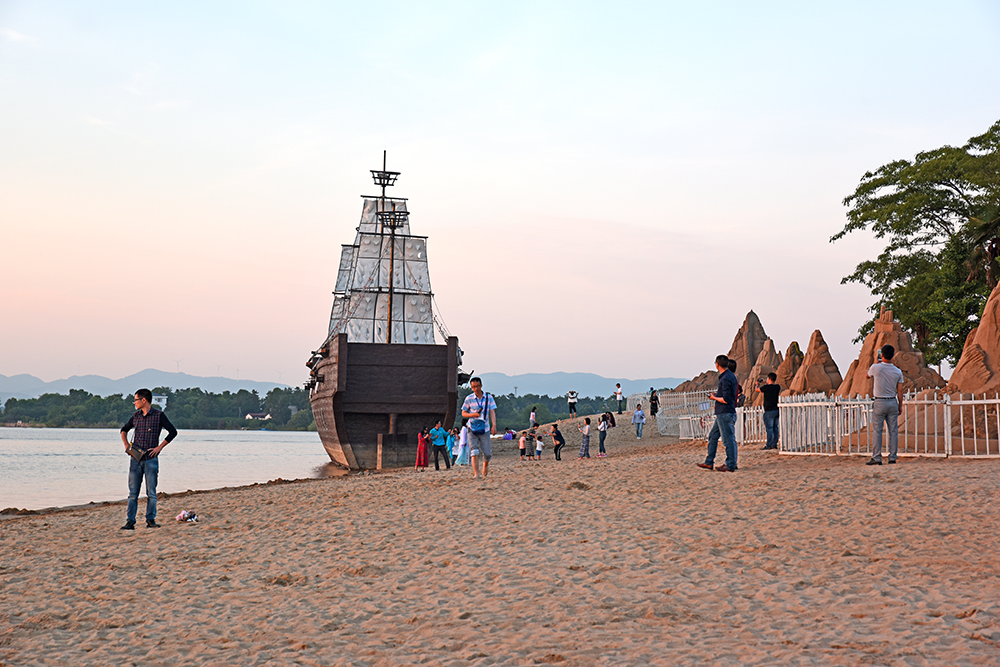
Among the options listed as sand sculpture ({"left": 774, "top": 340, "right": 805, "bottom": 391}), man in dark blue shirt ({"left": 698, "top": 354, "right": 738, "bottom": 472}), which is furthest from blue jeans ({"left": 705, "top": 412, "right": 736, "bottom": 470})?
sand sculpture ({"left": 774, "top": 340, "right": 805, "bottom": 391})

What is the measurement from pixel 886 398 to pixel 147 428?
996 centimetres

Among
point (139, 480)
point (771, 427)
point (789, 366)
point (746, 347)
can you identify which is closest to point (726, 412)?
point (771, 427)

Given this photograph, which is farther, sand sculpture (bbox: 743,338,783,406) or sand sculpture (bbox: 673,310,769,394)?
sand sculpture (bbox: 673,310,769,394)

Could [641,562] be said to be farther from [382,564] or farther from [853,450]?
[853,450]

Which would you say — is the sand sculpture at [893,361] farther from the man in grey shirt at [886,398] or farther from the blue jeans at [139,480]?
the blue jeans at [139,480]

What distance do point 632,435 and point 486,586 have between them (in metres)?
27.2

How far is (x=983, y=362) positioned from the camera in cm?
1375

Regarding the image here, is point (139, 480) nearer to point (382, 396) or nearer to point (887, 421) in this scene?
point (887, 421)

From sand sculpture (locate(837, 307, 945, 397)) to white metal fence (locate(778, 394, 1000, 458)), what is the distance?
3449 mm

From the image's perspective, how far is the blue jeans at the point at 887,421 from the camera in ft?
38.5

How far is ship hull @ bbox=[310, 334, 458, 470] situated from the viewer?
33281 mm

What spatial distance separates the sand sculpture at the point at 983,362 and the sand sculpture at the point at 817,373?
1171 centimetres

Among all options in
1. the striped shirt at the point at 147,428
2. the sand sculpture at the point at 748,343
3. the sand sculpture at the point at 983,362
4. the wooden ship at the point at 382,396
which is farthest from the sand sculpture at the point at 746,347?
the striped shirt at the point at 147,428

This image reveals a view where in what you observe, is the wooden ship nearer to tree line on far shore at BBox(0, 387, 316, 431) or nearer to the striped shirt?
the striped shirt
